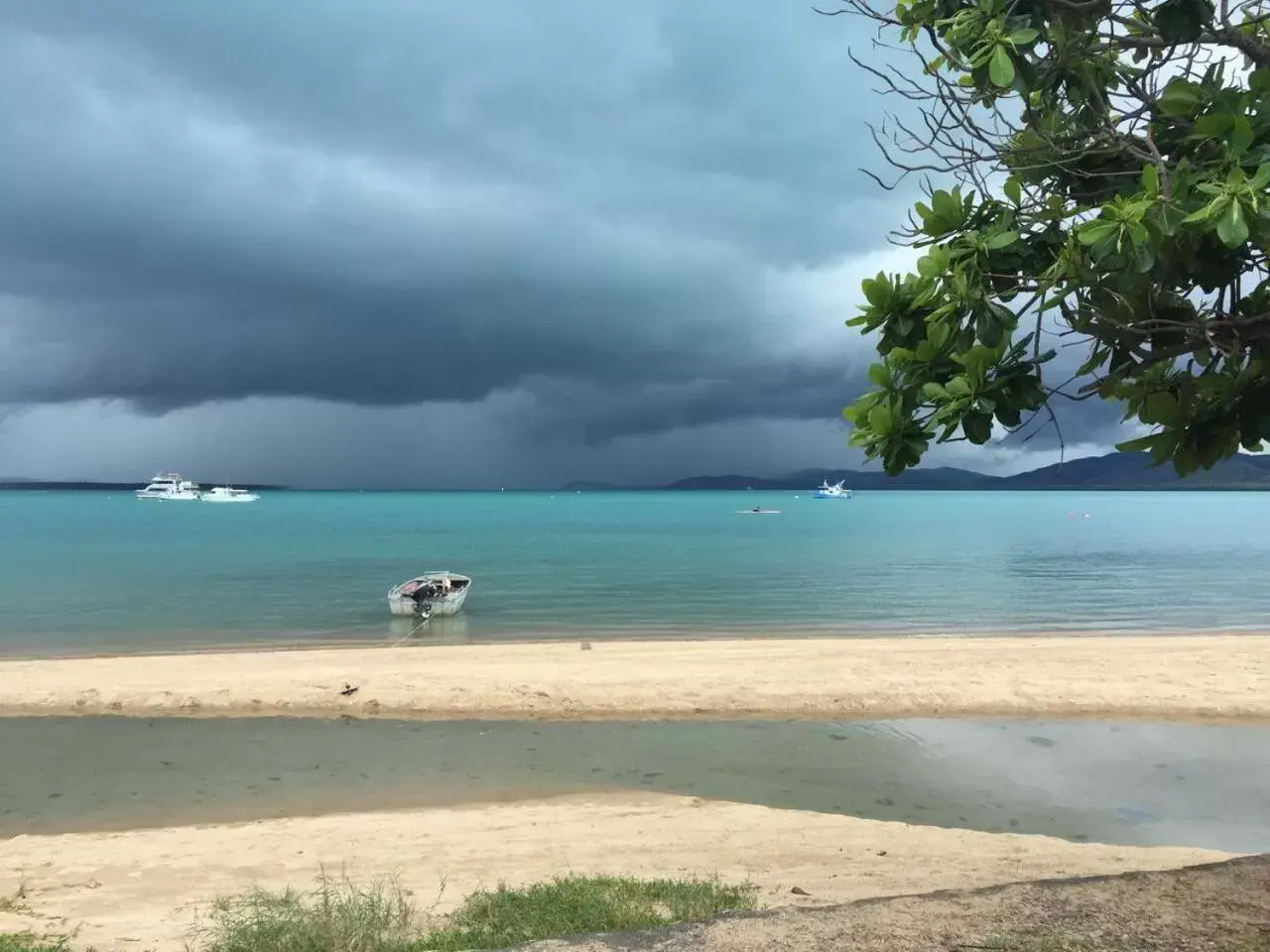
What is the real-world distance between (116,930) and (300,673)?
1276 centimetres

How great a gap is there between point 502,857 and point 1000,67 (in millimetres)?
8675

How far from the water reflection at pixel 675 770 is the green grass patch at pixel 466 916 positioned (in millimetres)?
4861

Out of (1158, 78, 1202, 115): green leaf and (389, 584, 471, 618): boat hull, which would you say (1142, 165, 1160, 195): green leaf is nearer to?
(1158, 78, 1202, 115): green leaf

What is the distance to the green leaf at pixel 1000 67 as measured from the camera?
384 cm

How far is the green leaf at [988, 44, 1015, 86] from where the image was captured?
3844 mm

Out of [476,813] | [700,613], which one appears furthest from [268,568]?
[476,813]

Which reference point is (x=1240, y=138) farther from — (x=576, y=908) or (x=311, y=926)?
(x=311, y=926)

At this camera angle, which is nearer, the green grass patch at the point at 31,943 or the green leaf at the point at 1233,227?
the green leaf at the point at 1233,227

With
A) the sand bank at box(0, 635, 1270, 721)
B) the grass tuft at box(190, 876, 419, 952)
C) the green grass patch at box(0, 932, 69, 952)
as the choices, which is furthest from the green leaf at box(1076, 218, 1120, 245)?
the sand bank at box(0, 635, 1270, 721)

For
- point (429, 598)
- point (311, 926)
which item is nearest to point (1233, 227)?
point (311, 926)

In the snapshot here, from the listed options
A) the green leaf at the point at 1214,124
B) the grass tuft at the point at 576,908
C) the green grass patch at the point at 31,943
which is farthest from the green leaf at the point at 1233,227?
the green grass patch at the point at 31,943

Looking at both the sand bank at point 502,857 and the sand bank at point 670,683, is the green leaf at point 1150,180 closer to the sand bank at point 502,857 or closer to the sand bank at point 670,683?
the sand bank at point 502,857

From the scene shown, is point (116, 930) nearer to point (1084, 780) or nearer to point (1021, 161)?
point (1021, 161)

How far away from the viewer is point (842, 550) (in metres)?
67.9
